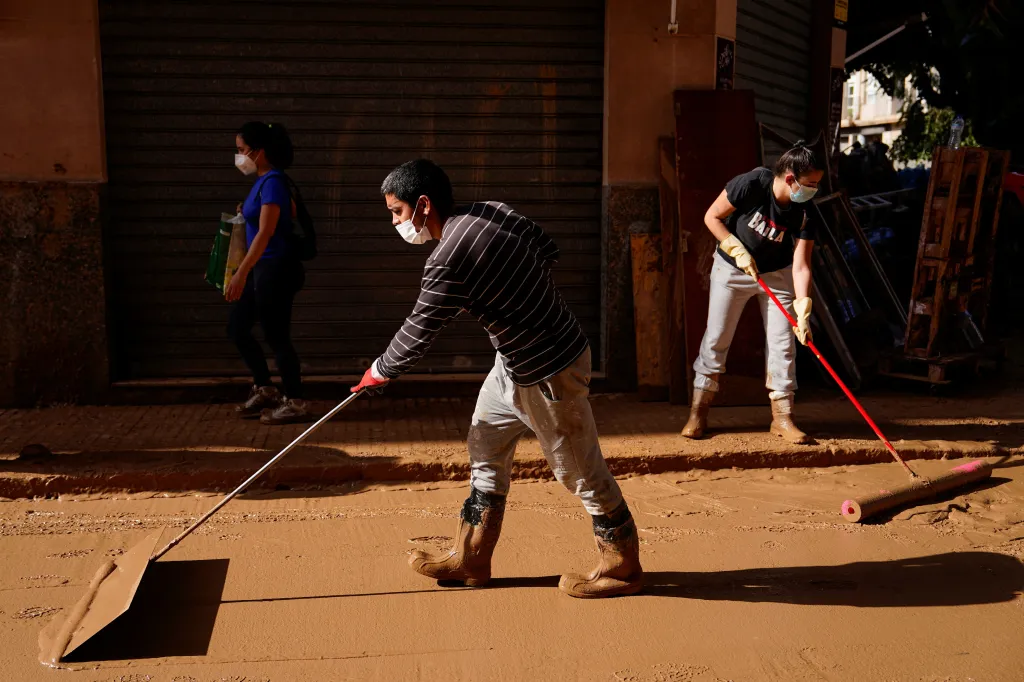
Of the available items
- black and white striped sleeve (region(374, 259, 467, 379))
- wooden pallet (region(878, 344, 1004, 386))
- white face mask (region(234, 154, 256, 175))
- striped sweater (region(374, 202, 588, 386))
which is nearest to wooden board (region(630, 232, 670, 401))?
wooden pallet (region(878, 344, 1004, 386))

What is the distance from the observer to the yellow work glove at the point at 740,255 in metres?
5.98

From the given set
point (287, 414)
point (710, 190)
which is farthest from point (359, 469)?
point (710, 190)

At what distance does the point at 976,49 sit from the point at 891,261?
5426 millimetres

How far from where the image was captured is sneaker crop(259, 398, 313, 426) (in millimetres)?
6699

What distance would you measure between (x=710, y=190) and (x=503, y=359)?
3946 mm

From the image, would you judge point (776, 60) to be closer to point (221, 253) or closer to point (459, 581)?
point (221, 253)

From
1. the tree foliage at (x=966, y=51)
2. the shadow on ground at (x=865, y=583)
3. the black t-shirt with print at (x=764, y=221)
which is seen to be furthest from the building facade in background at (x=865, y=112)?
the shadow on ground at (x=865, y=583)

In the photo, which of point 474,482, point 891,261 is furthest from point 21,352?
point 891,261

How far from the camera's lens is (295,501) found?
215 inches

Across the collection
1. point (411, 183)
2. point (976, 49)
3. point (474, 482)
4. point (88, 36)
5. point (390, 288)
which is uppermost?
point (976, 49)

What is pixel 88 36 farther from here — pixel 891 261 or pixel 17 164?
pixel 891 261

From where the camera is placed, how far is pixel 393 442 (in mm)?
6309

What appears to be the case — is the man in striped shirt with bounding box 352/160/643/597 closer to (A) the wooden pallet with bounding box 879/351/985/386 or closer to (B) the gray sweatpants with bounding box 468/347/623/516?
(B) the gray sweatpants with bounding box 468/347/623/516

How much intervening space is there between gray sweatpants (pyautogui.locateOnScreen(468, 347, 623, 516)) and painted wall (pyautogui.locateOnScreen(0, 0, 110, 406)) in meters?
4.20
